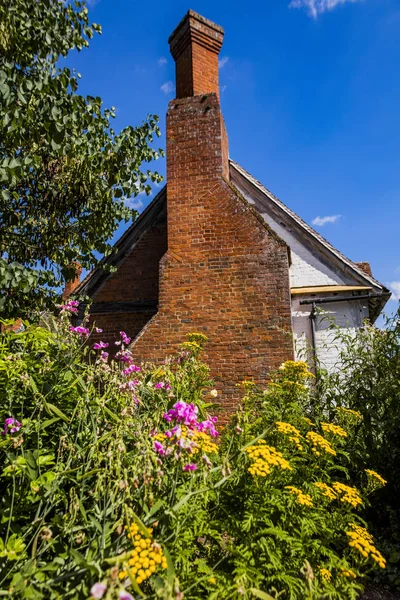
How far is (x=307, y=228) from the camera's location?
32.3 ft

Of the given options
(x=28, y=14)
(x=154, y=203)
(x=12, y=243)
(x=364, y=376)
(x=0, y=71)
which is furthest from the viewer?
(x=154, y=203)

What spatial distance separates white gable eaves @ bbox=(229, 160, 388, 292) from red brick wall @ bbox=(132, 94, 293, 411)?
266cm

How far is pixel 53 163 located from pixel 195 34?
187 inches

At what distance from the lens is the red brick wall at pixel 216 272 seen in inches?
266

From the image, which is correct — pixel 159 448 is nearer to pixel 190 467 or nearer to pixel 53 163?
pixel 190 467

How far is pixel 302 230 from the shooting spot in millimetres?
9859

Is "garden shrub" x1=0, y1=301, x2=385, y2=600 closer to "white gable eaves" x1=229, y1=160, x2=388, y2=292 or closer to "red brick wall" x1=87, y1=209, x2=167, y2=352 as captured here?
"red brick wall" x1=87, y1=209, x2=167, y2=352

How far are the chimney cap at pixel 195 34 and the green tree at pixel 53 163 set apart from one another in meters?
3.16

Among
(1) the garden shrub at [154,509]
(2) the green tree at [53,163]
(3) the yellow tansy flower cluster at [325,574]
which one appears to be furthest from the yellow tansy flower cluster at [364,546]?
(2) the green tree at [53,163]

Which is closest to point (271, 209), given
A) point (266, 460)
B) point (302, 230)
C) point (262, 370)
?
point (302, 230)

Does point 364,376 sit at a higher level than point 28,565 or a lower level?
higher

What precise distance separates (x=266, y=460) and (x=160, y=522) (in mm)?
638

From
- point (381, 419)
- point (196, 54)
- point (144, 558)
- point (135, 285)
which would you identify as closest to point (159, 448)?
point (144, 558)

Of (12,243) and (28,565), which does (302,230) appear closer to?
(12,243)
